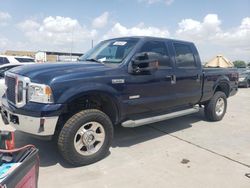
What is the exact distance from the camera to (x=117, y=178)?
12.2ft

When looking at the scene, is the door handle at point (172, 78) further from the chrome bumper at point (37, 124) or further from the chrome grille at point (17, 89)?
the chrome grille at point (17, 89)

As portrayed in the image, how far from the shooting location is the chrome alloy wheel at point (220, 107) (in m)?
7.14

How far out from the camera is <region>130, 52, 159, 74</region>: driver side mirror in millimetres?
4629

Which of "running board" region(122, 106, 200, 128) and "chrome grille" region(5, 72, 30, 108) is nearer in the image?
"chrome grille" region(5, 72, 30, 108)

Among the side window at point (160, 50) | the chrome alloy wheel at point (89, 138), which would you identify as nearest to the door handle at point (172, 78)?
the side window at point (160, 50)

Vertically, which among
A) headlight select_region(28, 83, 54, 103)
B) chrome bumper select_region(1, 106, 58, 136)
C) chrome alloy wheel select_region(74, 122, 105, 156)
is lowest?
chrome alloy wheel select_region(74, 122, 105, 156)

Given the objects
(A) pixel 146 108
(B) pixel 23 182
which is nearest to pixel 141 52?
(A) pixel 146 108

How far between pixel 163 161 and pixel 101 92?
1.49m

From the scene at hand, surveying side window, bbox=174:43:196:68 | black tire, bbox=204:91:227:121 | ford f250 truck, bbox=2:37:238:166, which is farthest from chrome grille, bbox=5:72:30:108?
black tire, bbox=204:91:227:121

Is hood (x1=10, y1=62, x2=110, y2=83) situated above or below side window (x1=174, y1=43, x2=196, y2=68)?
below

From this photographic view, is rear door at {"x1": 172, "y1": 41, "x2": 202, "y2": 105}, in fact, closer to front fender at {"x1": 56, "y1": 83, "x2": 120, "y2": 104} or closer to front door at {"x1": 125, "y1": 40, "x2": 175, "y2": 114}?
front door at {"x1": 125, "y1": 40, "x2": 175, "y2": 114}

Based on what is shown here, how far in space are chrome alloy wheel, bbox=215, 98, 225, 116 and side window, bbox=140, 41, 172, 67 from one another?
247cm

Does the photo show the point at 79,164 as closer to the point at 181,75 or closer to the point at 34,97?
the point at 34,97

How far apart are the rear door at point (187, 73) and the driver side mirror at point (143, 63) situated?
93 centimetres
